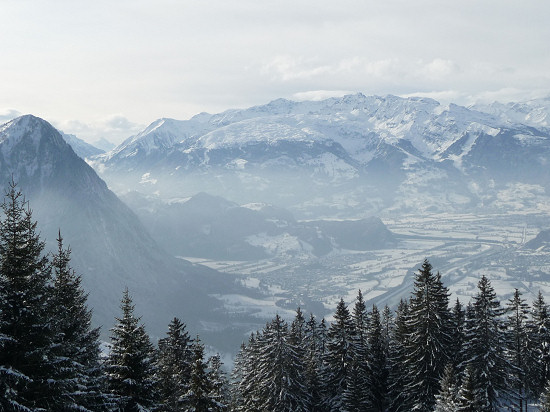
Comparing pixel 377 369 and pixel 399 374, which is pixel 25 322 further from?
pixel 377 369

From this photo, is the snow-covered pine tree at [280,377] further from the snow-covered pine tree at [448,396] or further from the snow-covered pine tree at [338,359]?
the snow-covered pine tree at [448,396]

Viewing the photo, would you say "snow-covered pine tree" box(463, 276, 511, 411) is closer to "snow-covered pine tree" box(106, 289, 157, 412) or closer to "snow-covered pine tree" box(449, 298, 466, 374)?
"snow-covered pine tree" box(449, 298, 466, 374)

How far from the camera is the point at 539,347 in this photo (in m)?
60.4

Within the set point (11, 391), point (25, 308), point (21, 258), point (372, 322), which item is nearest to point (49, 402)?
point (11, 391)

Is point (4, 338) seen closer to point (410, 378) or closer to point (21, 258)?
point (21, 258)

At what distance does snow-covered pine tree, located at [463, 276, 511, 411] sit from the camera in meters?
50.2

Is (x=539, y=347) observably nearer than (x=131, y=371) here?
No

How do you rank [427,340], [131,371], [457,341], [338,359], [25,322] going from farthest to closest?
[457,341] < [338,359] < [427,340] < [131,371] < [25,322]

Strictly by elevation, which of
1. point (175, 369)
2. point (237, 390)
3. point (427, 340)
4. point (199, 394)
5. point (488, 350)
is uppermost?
point (199, 394)

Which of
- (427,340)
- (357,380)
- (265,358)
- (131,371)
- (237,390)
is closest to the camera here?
(131,371)

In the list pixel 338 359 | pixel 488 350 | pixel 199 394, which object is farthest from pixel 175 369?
pixel 488 350

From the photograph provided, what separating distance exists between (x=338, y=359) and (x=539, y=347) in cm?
2440

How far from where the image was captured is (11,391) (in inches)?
861

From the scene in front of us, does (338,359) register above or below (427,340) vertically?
below
